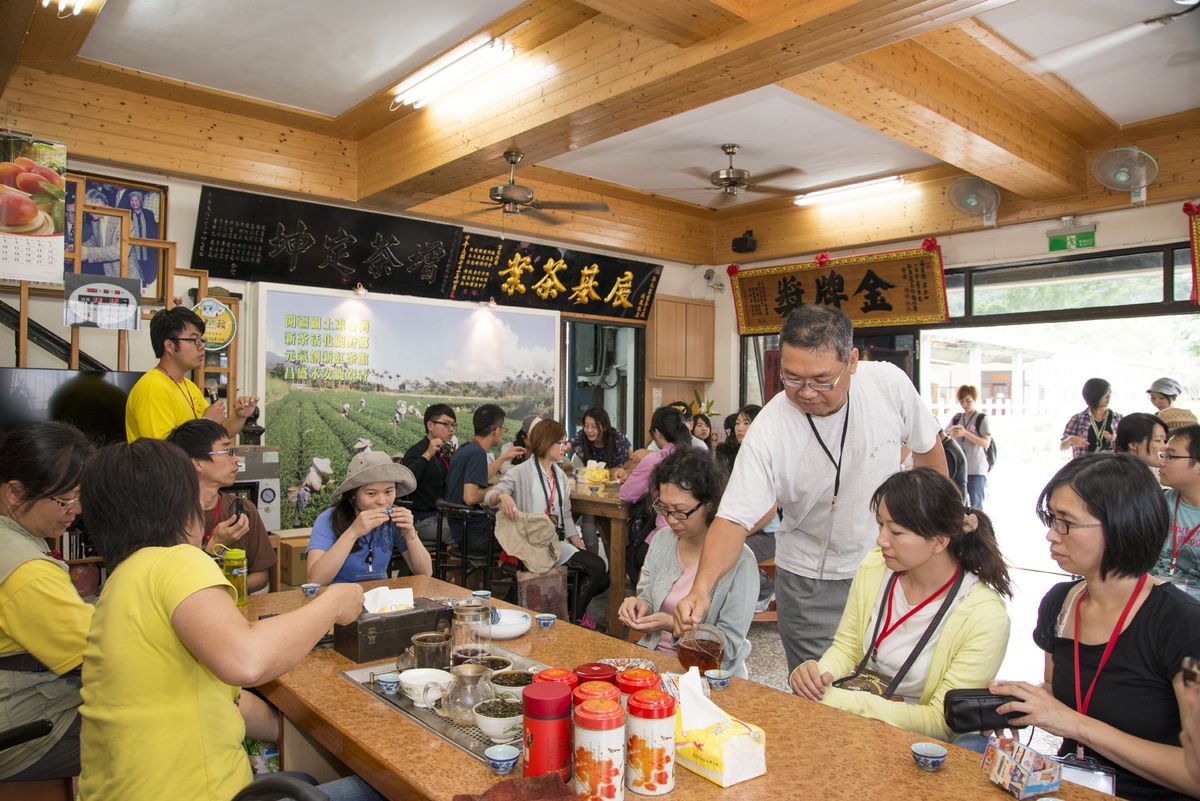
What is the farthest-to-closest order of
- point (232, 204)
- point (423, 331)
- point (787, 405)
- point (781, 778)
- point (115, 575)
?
point (423, 331) < point (232, 204) < point (787, 405) < point (115, 575) < point (781, 778)

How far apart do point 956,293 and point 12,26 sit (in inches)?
278

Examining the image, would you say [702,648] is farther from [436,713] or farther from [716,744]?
[436,713]

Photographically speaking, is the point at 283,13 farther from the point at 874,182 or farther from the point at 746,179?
the point at 874,182

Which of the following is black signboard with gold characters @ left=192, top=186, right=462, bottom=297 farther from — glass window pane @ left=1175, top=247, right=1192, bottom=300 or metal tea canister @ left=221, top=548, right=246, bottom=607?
glass window pane @ left=1175, top=247, right=1192, bottom=300

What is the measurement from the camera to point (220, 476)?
2885 millimetres

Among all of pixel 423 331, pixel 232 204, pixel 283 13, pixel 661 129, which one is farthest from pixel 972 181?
pixel 232 204

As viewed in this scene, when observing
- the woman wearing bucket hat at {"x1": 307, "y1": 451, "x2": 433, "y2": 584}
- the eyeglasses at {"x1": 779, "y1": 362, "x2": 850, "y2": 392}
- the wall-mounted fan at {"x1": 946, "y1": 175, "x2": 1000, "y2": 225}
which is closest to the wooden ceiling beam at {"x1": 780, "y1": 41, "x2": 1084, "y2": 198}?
the wall-mounted fan at {"x1": 946, "y1": 175, "x2": 1000, "y2": 225}

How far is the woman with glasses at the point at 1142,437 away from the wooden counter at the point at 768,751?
10.3 feet

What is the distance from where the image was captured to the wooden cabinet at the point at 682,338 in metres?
8.70

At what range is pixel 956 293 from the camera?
7.41m

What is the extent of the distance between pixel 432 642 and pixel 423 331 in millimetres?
5201

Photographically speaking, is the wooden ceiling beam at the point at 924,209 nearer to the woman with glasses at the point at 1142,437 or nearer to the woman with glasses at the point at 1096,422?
the woman with glasses at the point at 1096,422

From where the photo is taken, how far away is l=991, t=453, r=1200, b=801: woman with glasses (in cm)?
151

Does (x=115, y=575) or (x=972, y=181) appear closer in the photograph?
(x=115, y=575)
